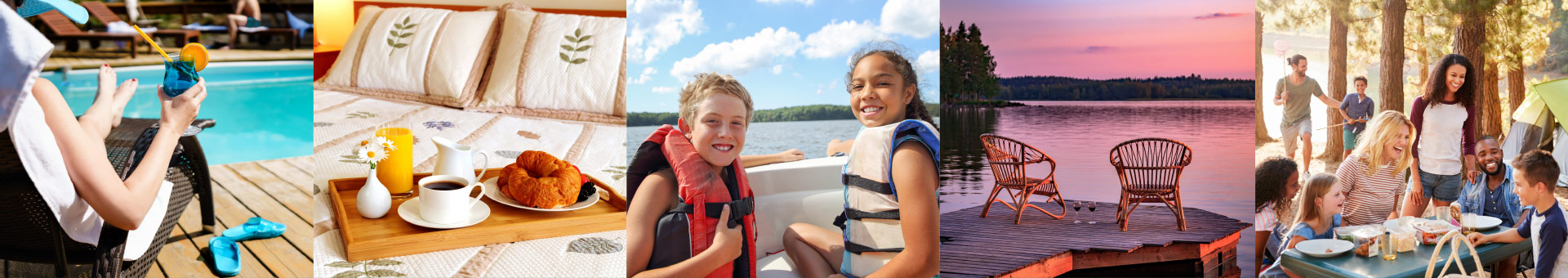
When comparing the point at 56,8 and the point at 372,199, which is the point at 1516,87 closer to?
the point at 372,199

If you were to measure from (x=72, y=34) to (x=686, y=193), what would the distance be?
1216 mm

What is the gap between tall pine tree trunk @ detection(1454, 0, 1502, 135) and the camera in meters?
2.64

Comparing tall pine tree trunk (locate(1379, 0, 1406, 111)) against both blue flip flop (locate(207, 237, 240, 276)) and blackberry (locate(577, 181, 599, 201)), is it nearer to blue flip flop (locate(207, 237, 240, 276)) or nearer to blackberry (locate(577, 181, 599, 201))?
blackberry (locate(577, 181, 599, 201))

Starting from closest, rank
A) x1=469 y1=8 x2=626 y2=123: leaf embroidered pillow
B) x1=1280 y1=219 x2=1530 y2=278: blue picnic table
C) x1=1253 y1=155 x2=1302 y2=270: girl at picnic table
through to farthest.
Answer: x1=1280 y1=219 x2=1530 y2=278: blue picnic table, x1=1253 y1=155 x2=1302 y2=270: girl at picnic table, x1=469 y1=8 x2=626 y2=123: leaf embroidered pillow

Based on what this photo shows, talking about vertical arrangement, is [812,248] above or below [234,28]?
below

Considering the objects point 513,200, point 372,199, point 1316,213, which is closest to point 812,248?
point 513,200

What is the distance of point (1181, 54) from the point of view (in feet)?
11.5

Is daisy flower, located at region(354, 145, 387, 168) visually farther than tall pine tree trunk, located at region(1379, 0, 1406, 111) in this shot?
No

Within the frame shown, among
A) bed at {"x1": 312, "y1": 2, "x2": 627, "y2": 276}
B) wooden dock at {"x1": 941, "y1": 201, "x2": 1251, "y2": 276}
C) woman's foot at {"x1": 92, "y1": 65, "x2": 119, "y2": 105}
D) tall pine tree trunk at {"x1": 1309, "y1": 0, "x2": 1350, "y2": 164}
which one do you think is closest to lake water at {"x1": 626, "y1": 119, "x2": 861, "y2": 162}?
bed at {"x1": 312, "y1": 2, "x2": 627, "y2": 276}

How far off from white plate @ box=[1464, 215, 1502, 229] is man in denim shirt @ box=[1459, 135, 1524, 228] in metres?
0.02

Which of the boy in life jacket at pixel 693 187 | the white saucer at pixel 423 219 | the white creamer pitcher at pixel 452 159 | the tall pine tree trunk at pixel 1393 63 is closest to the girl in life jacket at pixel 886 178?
the boy in life jacket at pixel 693 187

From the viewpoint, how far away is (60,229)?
68.6 inches

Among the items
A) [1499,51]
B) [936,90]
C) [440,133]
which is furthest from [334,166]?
[1499,51]

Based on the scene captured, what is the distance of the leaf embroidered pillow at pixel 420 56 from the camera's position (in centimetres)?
316
